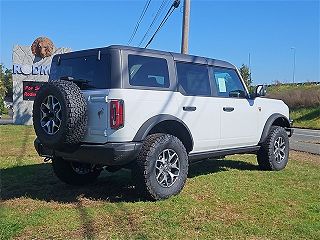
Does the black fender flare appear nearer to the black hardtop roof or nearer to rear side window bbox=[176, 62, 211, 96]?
the black hardtop roof

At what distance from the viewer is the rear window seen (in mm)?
4969

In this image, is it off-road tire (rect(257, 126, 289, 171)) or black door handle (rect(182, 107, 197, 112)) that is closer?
black door handle (rect(182, 107, 197, 112))

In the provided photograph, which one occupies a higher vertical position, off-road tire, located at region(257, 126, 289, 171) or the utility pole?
the utility pole

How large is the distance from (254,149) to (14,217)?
4347 mm

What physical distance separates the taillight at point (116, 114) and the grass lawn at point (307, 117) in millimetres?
25784

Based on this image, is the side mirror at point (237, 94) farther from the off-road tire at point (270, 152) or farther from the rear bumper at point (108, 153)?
the rear bumper at point (108, 153)

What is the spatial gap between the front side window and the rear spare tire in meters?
2.44

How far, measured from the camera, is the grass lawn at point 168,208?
3967 mm

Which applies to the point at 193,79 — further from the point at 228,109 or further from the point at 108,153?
the point at 108,153

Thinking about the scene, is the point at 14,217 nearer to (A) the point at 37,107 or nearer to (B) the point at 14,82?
(A) the point at 37,107

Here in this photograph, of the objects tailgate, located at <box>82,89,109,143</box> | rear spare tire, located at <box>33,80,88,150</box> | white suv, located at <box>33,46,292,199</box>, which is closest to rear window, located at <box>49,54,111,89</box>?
white suv, located at <box>33,46,292,199</box>

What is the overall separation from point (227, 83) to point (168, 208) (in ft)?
9.03

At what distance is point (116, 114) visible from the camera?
4.73 m

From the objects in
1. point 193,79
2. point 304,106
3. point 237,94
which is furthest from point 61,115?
point 304,106
